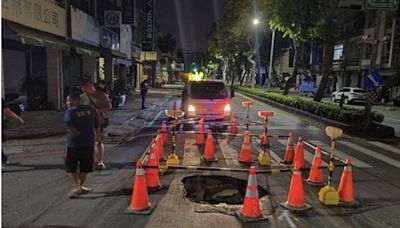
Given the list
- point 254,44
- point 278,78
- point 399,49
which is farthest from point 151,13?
point 278,78

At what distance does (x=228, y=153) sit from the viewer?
10.4m

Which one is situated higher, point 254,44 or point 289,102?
point 254,44

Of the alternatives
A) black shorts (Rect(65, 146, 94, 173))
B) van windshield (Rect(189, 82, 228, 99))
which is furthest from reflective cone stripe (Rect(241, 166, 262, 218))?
van windshield (Rect(189, 82, 228, 99))

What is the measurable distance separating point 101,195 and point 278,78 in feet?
280

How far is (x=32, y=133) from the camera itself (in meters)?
12.4

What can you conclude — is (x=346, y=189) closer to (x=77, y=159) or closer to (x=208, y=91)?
(x=77, y=159)

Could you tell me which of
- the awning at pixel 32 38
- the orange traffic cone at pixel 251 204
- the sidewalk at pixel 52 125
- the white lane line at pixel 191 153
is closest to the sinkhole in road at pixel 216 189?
the orange traffic cone at pixel 251 204

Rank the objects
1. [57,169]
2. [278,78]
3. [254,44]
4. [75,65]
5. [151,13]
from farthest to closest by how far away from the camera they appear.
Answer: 1. [278,78]
2. [254,44]
3. [151,13]
4. [75,65]
5. [57,169]

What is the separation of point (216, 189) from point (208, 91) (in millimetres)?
8565

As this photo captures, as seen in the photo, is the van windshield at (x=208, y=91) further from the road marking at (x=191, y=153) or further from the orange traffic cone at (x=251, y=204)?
the orange traffic cone at (x=251, y=204)

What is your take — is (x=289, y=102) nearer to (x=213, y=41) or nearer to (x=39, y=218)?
(x=39, y=218)

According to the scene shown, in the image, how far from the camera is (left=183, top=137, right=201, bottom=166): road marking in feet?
30.3

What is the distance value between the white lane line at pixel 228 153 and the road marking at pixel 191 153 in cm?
68

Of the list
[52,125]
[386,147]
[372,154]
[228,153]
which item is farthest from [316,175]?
[52,125]
